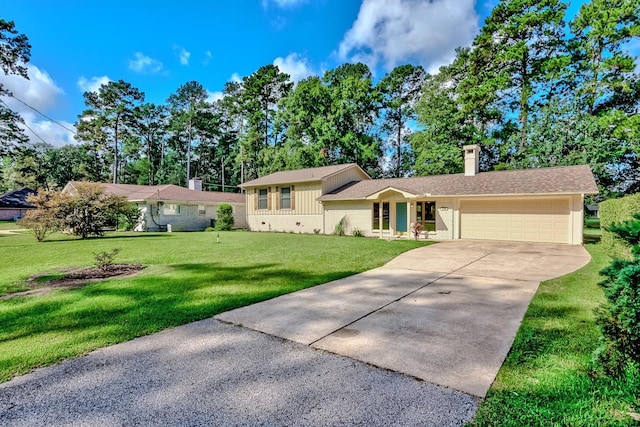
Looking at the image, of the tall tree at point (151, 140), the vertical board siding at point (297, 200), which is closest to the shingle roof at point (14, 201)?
the tall tree at point (151, 140)

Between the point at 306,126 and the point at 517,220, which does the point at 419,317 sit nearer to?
the point at 517,220

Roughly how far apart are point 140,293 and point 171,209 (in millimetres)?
19059

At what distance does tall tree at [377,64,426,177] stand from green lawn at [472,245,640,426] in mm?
29070

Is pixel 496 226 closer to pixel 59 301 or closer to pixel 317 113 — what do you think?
pixel 59 301

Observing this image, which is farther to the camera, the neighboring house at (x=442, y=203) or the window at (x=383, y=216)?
Answer: the window at (x=383, y=216)

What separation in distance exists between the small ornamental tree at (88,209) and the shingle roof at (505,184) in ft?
38.9

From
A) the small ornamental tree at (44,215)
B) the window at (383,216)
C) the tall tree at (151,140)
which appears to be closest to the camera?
the small ornamental tree at (44,215)

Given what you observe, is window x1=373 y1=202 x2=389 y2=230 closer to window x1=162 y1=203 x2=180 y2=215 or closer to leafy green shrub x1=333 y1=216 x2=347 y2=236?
leafy green shrub x1=333 y1=216 x2=347 y2=236

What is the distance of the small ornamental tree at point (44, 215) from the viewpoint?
48.4 ft

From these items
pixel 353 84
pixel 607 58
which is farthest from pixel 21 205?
pixel 607 58

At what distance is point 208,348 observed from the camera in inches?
136

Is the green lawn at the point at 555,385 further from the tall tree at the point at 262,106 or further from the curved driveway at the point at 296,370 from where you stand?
the tall tree at the point at 262,106

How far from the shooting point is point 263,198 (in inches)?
901

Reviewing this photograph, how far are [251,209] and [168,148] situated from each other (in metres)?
29.3
